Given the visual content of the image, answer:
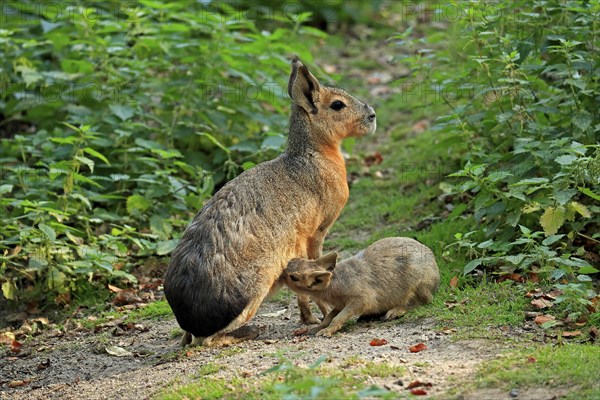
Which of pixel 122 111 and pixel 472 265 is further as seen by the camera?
pixel 122 111

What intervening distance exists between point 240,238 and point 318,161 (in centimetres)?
120

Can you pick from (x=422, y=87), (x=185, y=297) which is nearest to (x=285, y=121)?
(x=422, y=87)

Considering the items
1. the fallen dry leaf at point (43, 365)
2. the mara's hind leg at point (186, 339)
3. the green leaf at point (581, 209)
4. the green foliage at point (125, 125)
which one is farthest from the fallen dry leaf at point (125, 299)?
the green leaf at point (581, 209)

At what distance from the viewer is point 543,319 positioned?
23.6 feet

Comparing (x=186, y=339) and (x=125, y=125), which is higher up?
(x=125, y=125)

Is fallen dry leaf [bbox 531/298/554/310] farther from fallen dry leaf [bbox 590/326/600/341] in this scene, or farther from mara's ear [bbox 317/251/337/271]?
mara's ear [bbox 317/251/337/271]

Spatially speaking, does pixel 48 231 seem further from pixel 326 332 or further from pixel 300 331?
pixel 326 332

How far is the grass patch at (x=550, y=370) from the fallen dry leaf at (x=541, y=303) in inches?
34.8

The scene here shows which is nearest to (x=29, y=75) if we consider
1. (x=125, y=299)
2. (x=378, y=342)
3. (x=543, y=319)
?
(x=125, y=299)

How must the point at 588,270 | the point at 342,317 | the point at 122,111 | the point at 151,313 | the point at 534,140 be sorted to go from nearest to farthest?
the point at 588,270, the point at 342,317, the point at 151,313, the point at 534,140, the point at 122,111

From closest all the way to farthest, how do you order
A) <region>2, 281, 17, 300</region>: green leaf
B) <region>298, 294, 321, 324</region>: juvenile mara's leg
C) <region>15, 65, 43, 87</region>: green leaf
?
1. <region>298, 294, 321, 324</region>: juvenile mara's leg
2. <region>2, 281, 17, 300</region>: green leaf
3. <region>15, 65, 43, 87</region>: green leaf

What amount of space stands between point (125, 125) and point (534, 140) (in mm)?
4778

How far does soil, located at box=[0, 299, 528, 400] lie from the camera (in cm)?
649

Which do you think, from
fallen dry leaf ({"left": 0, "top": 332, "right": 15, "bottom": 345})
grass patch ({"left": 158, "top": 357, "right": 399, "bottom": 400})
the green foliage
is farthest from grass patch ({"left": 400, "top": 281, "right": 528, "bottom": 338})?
fallen dry leaf ({"left": 0, "top": 332, "right": 15, "bottom": 345})
